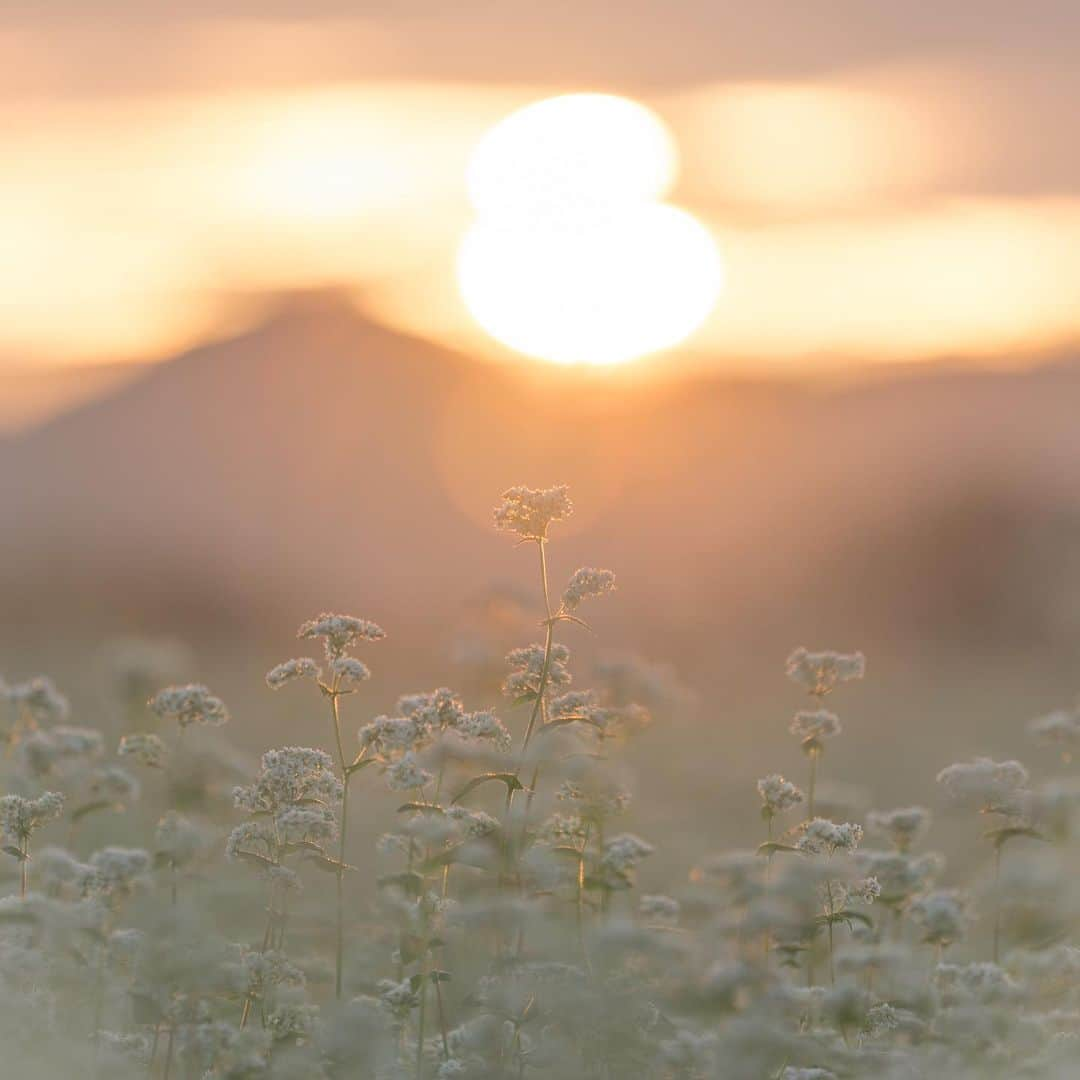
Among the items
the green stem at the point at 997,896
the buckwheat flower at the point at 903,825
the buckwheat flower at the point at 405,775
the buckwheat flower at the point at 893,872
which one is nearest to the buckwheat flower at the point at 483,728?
the buckwheat flower at the point at 405,775

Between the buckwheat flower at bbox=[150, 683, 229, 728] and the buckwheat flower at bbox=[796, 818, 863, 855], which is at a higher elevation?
the buckwheat flower at bbox=[150, 683, 229, 728]

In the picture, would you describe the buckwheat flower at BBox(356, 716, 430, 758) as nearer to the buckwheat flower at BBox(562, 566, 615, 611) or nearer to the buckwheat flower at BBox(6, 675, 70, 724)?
the buckwheat flower at BBox(562, 566, 615, 611)

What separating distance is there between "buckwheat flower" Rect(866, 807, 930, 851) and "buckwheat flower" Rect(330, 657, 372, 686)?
2.92 meters

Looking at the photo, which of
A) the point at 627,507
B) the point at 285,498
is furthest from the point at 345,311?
the point at 627,507

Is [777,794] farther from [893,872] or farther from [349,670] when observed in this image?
[349,670]

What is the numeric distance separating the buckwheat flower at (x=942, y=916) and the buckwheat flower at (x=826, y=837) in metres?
0.63

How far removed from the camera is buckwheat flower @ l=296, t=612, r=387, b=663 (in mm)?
8312

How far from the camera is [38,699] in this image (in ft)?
31.0

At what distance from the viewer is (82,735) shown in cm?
879

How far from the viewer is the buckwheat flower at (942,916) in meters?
7.87

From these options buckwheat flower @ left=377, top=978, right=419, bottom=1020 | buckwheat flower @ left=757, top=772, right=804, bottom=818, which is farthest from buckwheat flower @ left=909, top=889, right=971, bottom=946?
buckwheat flower @ left=377, top=978, right=419, bottom=1020

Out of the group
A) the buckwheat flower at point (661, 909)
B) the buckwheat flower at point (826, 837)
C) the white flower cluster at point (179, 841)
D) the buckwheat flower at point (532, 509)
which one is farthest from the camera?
the buckwheat flower at point (532, 509)

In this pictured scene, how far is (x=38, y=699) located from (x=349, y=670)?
7.76 ft

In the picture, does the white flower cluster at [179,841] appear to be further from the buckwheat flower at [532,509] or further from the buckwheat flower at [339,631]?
the buckwheat flower at [532,509]
